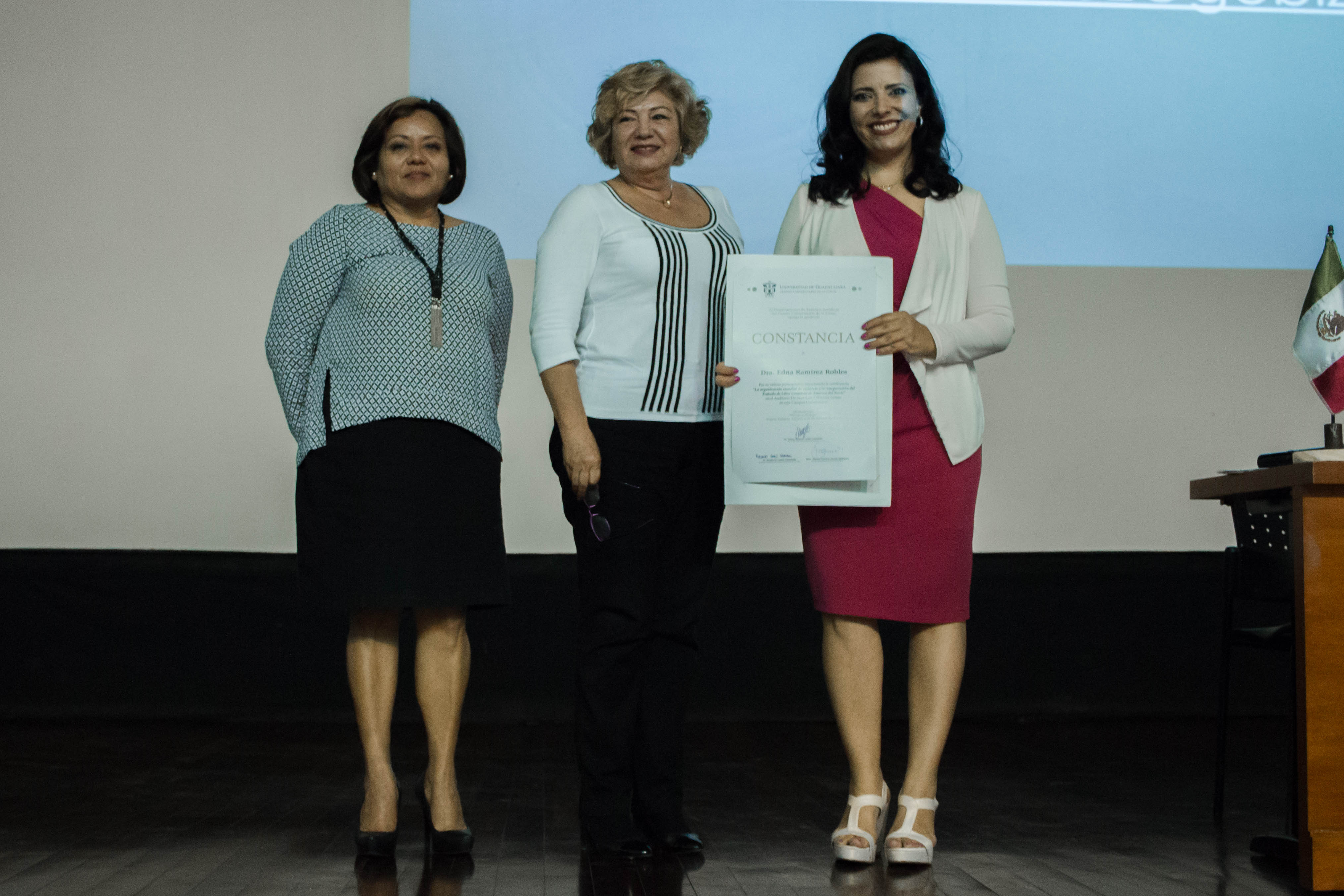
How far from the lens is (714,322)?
2.02 m

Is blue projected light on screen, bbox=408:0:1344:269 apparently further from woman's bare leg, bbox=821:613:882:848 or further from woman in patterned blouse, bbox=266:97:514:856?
woman's bare leg, bbox=821:613:882:848

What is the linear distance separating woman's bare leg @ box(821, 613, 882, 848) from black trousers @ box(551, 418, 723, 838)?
0.24 m

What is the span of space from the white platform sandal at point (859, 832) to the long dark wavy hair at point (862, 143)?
3.27 feet

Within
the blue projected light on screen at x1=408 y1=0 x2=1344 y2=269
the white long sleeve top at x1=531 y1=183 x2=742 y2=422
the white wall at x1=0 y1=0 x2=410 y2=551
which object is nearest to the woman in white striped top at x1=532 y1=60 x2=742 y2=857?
the white long sleeve top at x1=531 y1=183 x2=742 y2=422

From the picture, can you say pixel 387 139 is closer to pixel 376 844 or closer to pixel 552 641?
pixel 376 844

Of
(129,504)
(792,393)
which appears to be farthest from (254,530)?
(792,393)

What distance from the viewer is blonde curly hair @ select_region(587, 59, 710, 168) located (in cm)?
201

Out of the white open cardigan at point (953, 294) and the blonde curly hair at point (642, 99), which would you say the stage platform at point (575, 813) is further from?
the blonde curly hair at point (642, 99)

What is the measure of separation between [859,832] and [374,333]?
112 centimetres

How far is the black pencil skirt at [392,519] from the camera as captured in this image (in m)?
1.97

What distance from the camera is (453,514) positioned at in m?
2.02

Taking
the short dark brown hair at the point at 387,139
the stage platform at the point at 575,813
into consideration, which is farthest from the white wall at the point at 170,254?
the short dark brown hair at the point at 387,139

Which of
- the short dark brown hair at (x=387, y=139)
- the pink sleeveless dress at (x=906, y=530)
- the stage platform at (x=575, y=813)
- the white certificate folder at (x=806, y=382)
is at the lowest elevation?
the stage platform at (x=575, y=813)

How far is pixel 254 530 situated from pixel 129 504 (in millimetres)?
394
